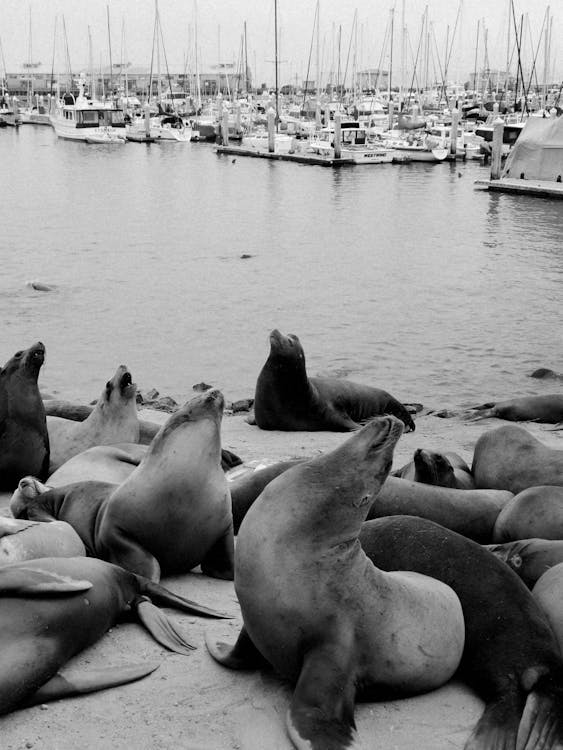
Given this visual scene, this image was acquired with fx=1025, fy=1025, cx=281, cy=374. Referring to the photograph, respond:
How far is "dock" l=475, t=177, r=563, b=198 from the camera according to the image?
34.5m

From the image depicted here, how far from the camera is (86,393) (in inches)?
444

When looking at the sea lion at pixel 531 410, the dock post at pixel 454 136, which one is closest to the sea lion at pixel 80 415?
the sea lion at pixel 531 410

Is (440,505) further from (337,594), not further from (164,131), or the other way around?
(164,131)

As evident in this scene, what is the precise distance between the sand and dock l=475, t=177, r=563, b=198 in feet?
107

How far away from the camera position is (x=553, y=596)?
3.82 m

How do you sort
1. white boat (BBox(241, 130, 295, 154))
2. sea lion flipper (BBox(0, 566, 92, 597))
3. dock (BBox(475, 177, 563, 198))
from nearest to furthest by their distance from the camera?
1. sea lion flipper (BBox(0, 566, 92, 597))
2. dock (BBox(475, 177, 563, 198))
3. white boat (BBox(241, 130, 295, 154))

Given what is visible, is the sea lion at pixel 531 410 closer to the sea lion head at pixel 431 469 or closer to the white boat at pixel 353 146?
the sea lion head at pixel 431 469

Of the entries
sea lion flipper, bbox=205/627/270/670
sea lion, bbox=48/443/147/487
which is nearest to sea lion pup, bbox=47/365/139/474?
sea lion, bbox=48/443/147/487

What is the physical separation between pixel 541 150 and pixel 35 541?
34924 millimetres

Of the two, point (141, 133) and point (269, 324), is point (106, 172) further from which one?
point (269, 324)

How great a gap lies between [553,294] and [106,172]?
3544 centimetres

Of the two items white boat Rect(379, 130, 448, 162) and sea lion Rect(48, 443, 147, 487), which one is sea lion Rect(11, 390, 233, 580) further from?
white boat Rect(379, 130, 448, 162)

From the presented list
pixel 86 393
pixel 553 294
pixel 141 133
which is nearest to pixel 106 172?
pixel 141 133

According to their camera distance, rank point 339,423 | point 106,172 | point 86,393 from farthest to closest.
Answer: point 106,172 < point 86,393 < point 339,423
